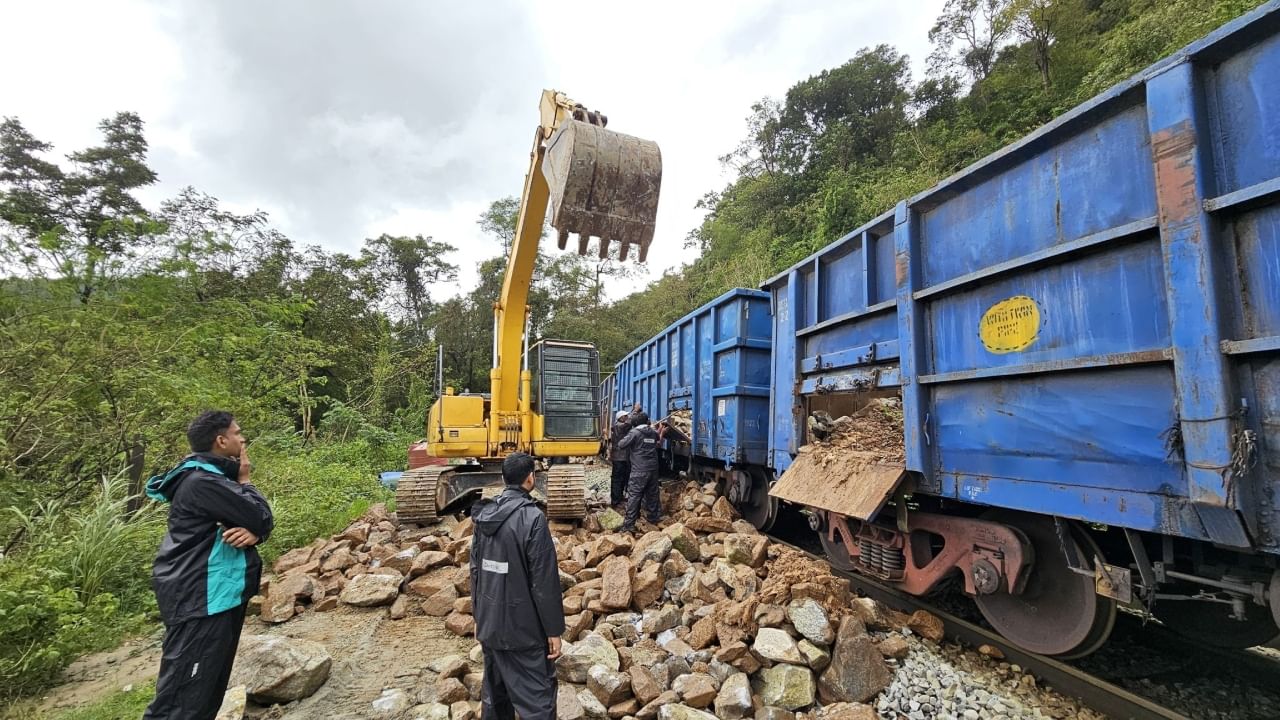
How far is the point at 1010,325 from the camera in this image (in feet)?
9.20

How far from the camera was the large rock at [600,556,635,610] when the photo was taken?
147 inches

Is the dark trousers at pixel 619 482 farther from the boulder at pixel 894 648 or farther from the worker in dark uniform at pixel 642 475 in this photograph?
the boulder at pixel 894 648

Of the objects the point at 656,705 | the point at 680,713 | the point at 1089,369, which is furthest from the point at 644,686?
the point at 1089,369

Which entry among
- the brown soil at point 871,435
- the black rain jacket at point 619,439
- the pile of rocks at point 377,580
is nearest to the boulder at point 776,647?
the brown soil at point 871,435

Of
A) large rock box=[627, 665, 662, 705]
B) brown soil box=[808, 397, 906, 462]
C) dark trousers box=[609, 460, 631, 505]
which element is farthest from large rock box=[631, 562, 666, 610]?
dark trousers box=[609, 460, 631, 505]

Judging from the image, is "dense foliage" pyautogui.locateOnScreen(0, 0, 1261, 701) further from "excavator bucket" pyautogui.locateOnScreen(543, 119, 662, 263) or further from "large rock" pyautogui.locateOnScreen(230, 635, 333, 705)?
"excavator bucket" pyautogui.locateOnScreen(543, 119, 662, 263)

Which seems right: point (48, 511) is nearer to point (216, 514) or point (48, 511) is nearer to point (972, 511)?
point (216, 514)

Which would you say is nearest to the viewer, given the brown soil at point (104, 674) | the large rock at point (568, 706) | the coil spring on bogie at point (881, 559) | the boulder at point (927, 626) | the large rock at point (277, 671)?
the large rock at point (568, 706)

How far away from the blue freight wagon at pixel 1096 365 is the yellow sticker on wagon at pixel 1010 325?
0.01m

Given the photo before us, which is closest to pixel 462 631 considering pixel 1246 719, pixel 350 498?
pixel 1246 719

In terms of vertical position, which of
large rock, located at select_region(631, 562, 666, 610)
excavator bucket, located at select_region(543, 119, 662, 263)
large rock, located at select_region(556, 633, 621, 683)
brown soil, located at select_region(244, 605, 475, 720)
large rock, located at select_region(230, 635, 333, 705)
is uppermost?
excavator bucket, located at select_region(543, 119, 662, 263)

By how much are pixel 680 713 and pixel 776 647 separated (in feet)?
2.34

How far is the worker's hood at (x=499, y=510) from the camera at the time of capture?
253cm

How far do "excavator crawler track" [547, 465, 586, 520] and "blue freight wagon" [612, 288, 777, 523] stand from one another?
1.61 meters
